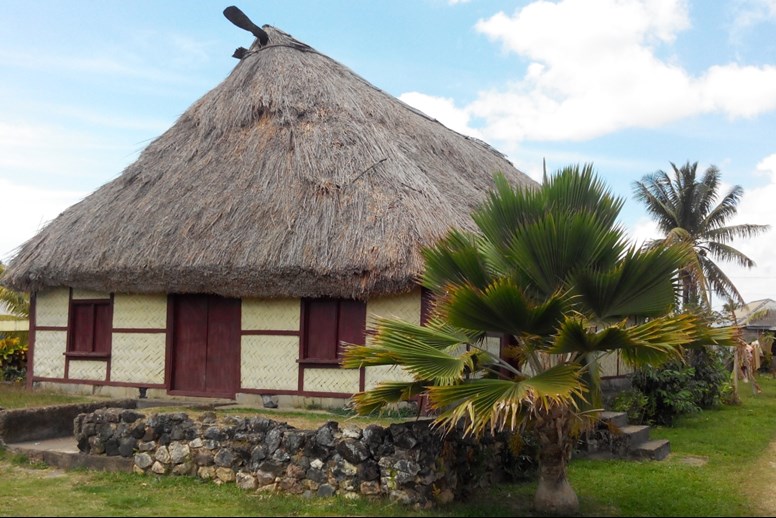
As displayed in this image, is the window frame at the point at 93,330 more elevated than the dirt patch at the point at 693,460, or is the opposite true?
the window frame at the point at 93,330

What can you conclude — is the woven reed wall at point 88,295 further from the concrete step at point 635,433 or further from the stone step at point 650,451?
the stone step at point 650,451

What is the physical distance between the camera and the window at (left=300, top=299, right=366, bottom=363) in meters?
11.5

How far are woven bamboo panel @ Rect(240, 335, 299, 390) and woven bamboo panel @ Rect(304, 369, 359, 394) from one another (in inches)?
9.7

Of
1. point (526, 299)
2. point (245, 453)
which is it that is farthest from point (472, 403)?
point (245, 453)

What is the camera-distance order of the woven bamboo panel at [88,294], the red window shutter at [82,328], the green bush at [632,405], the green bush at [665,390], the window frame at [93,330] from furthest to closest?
the red window shutter at [82,328]
the woven bamboo panel at [88,294]
the window frame at [93,330]
the green bush at [665,390]
the green bush at [632,405]

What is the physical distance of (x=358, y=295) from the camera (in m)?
10.9

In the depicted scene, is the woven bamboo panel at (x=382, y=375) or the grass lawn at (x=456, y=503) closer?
the grass lawn at (x=456, y=503)

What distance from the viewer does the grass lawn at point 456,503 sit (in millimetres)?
6816

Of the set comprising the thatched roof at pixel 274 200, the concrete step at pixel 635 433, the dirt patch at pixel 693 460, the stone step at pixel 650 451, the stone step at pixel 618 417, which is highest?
the thatched roof at pixel 274 200

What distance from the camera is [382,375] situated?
11211mm

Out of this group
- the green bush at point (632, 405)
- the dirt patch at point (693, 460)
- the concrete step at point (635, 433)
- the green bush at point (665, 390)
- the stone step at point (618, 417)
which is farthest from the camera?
the green bush at point (665, 390)

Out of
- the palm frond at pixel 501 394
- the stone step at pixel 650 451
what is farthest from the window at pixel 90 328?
the palm frond at pixel 501 394

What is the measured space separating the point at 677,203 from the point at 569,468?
70.8 feet

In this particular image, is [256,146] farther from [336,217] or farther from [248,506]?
[248,506]
